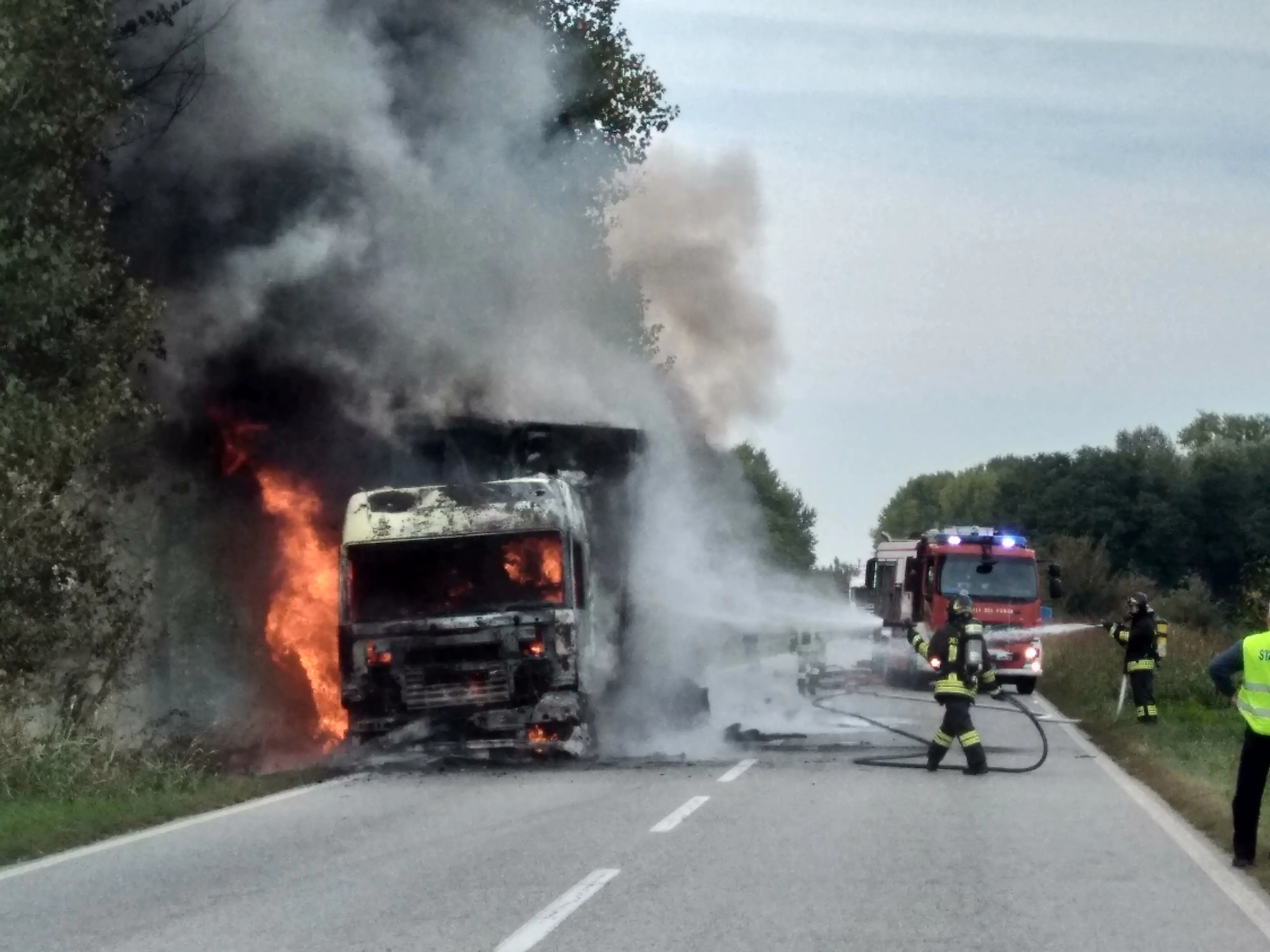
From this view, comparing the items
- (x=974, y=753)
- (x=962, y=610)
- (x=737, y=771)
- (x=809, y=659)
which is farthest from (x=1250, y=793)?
(x=809, y=659)

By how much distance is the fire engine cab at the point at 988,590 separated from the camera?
31.5 metres

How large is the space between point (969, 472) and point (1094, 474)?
69.6 meters

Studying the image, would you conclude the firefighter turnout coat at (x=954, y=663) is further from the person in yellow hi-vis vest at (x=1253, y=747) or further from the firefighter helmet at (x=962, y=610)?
the person in yellow hi-vis vest at (x=1253, y=747)

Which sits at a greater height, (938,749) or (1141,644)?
(1141,644)

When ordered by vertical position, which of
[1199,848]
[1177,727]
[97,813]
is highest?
[97,813]

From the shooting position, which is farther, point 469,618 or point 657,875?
point 469,618

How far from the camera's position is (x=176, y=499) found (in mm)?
23188

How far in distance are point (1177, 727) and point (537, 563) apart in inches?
325

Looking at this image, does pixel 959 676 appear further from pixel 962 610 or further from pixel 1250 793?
pixel 1250 793

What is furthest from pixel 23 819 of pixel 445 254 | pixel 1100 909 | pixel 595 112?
pixel 595 112

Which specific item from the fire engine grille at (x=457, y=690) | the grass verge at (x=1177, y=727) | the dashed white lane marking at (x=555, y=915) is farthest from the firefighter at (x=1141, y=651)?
the dashed white lane marking at (x=555, y=915)

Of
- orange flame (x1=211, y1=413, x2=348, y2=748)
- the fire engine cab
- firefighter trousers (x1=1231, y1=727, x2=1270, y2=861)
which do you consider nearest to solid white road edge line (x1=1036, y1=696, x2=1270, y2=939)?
firefighter trousers (x1=1231, y1=727, x2=1270, y2=861)

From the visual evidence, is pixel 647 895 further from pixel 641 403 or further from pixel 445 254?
pixel 641 403

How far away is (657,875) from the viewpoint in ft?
32.2
